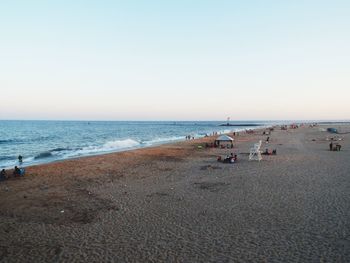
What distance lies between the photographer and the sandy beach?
27.9 ft

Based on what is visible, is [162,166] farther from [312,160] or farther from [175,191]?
[312,160]

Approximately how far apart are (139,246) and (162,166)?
1416 cm

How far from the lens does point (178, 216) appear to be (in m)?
Result: 11.5

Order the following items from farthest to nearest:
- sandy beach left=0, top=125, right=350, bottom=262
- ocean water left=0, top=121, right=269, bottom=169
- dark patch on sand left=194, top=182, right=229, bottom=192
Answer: ocean water left=0, top=121, right=269, bottom=169, dark patch on sand left=194, top=182, right=229, bottom=192, sandy beach left=0, top=125, right=350, bottom=262

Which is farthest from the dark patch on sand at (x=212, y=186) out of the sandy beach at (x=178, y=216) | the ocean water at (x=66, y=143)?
the ocean water at (x=66, y=143)

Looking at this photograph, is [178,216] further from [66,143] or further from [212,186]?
[66,143]

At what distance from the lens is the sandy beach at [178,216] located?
8500mm

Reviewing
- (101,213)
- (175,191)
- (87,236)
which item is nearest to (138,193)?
(175,191)

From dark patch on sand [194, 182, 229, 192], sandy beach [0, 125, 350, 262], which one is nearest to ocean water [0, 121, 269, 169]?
sandy beach [0, 125, 350, 262]

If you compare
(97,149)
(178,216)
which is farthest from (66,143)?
(178,216)

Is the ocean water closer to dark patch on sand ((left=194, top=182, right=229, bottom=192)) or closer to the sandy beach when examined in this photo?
the sandy beach

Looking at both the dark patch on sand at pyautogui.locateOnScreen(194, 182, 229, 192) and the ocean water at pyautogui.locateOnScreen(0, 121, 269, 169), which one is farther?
the ocean water at pyautogui.locateOnScreen(0, 121, 269, 169)

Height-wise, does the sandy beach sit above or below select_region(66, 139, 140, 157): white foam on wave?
above

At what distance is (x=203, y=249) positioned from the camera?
8641mm
